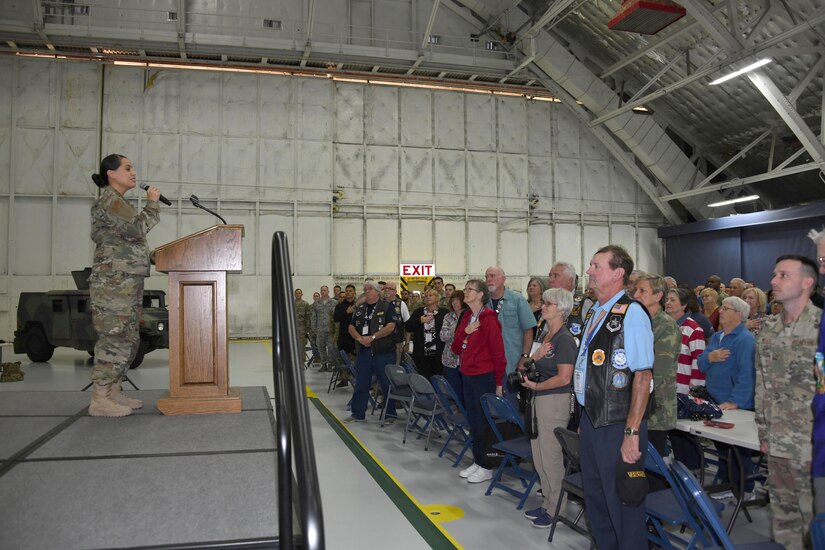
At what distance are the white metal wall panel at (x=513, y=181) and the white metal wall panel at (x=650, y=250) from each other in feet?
15.3

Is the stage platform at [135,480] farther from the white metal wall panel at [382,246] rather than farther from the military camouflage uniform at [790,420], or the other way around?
the white metal wall panel at [382,246]

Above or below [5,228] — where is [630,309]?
below

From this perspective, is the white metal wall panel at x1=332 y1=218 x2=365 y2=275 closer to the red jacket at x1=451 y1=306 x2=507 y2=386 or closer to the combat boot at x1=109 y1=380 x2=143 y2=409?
the red jacket at x1=451 y1=306 x2=507 y2=386

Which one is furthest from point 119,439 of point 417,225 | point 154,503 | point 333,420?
point 417,225

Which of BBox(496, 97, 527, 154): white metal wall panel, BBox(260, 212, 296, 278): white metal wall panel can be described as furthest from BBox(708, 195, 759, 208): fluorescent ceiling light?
BBox(260, 212, 296, 278): white metal wall panel

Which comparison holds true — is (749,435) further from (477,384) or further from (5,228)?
(5,228)

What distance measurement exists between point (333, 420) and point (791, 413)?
5252mm

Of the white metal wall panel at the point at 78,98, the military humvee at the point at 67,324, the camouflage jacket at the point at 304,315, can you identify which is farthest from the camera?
the white metal wall panel at the point at 78,98

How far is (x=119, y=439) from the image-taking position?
2.74 metres

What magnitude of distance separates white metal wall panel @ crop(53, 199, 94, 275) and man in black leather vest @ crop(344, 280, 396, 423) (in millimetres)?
11893

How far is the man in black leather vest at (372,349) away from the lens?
7.05 meters

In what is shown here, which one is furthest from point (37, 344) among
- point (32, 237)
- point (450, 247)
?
point (450, 247)

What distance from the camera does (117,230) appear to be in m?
3.28

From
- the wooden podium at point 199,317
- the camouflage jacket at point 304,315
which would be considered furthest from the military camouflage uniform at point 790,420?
the camouflage jacket at point 304,315
